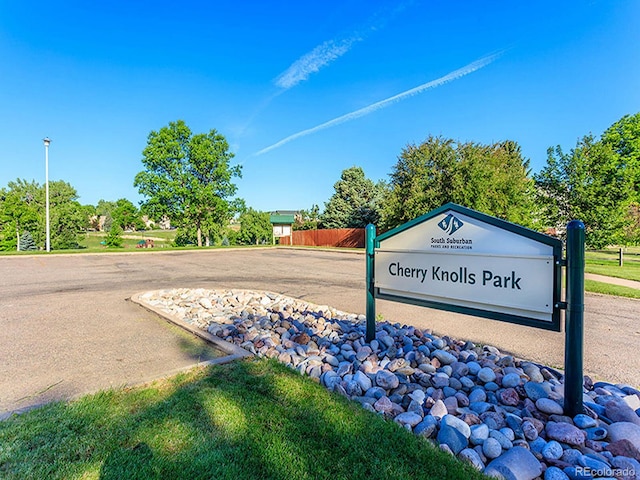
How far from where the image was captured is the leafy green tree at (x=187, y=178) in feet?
93.6

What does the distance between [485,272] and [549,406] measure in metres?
1.06

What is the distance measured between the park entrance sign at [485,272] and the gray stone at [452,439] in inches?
36.5

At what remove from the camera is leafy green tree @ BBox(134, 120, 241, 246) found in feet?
93.6

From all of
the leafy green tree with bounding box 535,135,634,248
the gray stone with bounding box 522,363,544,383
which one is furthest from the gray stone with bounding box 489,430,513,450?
the leafy green tree with bounding box 535,135,634,248

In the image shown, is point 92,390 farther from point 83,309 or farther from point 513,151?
point 513,151

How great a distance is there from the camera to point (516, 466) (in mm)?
1833

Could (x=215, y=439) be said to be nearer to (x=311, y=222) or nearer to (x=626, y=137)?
(x=626, y=137)

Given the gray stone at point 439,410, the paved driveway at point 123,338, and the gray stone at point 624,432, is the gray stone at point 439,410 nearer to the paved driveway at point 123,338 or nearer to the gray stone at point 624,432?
the gray stone at point 624,432

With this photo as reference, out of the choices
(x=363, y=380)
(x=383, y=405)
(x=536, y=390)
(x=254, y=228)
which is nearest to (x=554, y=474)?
(x=536, y=390)

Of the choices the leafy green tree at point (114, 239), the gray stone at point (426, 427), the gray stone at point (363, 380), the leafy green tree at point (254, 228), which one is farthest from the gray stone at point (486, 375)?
the leafy green tree at point (114, 239)

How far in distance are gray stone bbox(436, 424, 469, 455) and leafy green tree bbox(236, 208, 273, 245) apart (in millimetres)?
40751

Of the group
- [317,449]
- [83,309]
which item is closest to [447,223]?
[317,449]

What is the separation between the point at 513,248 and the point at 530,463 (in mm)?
1517

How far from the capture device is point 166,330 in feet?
14.7
